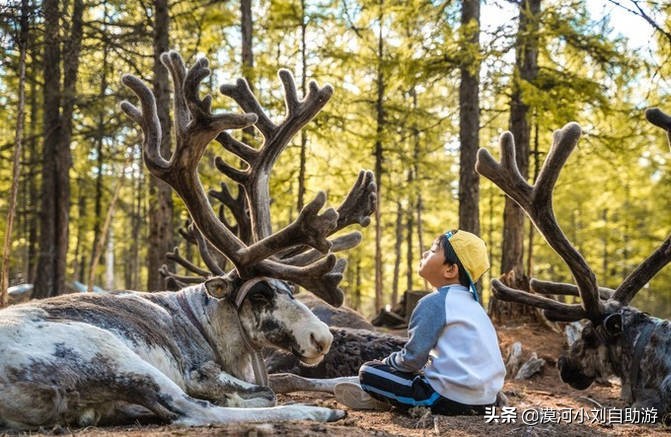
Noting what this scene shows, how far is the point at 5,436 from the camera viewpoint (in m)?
3.49

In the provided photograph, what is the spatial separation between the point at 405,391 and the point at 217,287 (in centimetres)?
152

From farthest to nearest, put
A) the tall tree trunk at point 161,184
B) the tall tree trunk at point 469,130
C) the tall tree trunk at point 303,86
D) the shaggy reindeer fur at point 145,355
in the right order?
the tall tree trunk at point 303,86 → the tall tree trunk at point 469,130 → the tall tree trunk at point 161,184 → the shaggy reindeer fur at point 145,355

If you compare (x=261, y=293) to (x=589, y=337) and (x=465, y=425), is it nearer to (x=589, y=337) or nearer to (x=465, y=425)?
(x=465, y=425)

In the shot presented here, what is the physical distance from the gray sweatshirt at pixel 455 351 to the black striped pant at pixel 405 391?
5cm

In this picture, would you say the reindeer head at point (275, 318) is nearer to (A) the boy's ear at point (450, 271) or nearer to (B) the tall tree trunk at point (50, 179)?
(A) the boy's ear at point (450, 271)

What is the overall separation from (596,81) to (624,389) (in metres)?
9.76

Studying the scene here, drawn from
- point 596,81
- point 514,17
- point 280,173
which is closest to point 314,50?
point 280,173

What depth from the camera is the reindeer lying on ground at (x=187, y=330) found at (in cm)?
374

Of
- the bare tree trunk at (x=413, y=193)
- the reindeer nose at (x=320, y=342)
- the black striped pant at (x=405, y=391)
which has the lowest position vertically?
the black striped pant at (x=405, y=391)

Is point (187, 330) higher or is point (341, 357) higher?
point (187, 330)

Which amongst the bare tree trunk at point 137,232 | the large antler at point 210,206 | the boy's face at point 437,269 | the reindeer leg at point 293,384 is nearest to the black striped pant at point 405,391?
the large antler at point 210,206

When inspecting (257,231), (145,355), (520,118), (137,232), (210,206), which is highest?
(520,118)

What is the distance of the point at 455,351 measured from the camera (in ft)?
14.4

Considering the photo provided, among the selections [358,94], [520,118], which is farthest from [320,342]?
[358,94]
